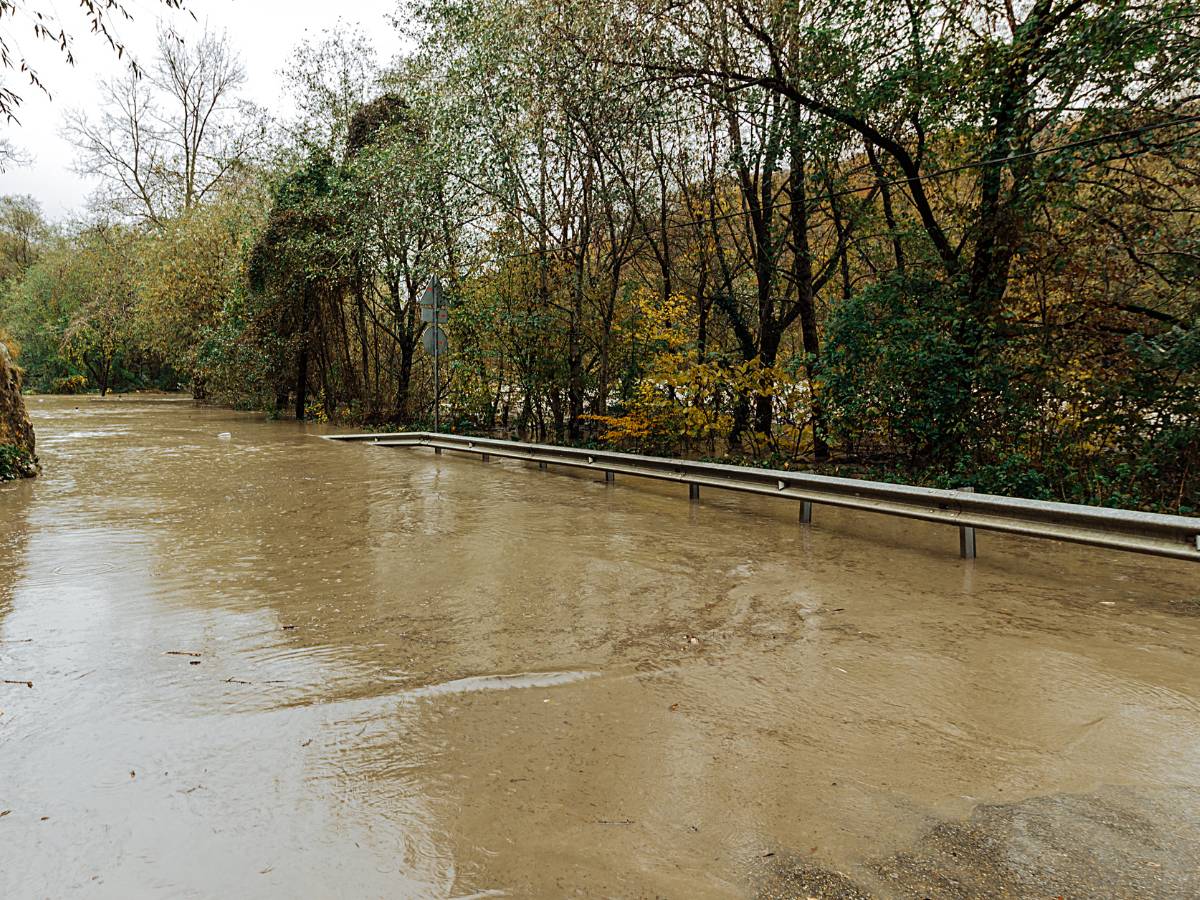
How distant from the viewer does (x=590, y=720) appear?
3.49 m

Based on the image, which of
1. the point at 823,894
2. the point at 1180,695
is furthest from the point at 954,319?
the point at 823,894

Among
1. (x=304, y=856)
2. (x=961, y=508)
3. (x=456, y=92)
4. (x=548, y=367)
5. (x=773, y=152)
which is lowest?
(x=304, y=856)

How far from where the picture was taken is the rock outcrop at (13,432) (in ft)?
36.0

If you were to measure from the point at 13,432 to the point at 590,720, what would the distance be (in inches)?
459

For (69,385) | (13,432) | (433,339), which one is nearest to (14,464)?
(13,432)

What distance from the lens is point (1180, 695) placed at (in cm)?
387

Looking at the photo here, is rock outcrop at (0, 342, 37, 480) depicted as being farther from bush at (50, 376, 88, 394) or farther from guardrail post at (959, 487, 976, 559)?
bush at (50, 376, 88, 394)

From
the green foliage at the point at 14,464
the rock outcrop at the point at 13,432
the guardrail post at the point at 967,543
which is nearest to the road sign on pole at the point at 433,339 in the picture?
the rock outcrop at the point at 13,432

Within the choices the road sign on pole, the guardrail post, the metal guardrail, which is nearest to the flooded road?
the guardrail post

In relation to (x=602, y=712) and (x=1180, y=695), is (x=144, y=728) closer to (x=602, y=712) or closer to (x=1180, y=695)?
(x=602, y=712)

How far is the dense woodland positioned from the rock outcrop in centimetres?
834

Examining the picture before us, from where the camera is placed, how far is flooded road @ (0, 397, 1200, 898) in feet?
8.07

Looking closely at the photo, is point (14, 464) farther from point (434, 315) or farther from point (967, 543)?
point (967, 543)

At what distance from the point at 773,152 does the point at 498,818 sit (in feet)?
37.7
